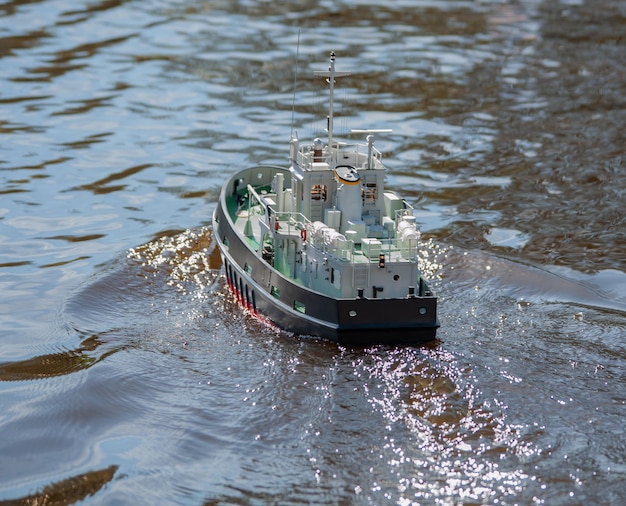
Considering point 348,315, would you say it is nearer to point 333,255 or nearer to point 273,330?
point 333,255

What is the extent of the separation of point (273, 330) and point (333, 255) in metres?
3.15

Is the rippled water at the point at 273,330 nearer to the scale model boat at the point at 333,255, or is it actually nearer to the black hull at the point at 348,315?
the black hull at the point at 348,315

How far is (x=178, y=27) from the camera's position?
65.0m

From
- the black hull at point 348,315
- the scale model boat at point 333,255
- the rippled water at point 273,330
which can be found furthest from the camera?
the scale model boat at point 333,255

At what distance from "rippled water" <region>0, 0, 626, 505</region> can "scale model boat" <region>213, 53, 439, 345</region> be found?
734 mm

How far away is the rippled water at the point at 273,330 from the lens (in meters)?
22.2

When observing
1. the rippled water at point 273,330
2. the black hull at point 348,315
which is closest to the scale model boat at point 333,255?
the black hull at point 348,315

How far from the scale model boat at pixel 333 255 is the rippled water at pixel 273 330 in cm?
73

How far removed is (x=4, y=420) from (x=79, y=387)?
218 cm

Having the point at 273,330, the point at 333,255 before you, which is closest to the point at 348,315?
the point at 333,255

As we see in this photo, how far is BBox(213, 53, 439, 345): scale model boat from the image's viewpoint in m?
26.6

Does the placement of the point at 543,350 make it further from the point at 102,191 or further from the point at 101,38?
the point at 101,38

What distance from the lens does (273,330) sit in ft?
93.8

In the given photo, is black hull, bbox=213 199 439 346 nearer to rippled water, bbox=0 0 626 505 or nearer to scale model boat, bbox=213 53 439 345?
Result: scale model boat, bbox=213 53 439 345
